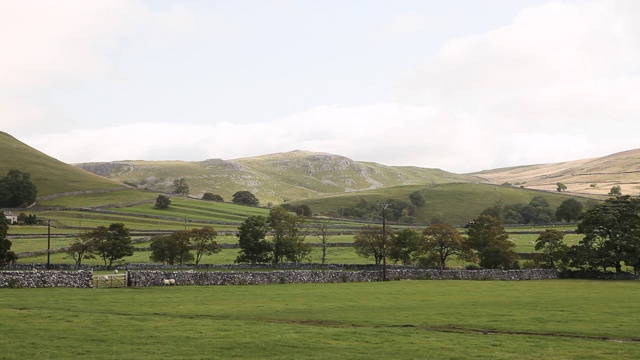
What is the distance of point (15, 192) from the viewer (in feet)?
515

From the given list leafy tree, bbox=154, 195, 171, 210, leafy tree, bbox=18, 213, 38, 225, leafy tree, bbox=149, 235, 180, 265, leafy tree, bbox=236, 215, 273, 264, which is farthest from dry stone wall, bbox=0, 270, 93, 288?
leafy tree, bbox=154, 195, 171, 210

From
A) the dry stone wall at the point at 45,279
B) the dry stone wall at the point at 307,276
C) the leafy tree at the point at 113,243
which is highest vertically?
the leafy tree at the point at 113,243

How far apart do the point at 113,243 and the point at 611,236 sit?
66.1 meters

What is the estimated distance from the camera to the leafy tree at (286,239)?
300 feet

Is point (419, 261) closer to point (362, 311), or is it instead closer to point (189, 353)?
point (362, 311)

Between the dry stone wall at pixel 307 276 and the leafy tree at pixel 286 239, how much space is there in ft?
82.6

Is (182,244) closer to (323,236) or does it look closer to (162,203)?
(323,236)

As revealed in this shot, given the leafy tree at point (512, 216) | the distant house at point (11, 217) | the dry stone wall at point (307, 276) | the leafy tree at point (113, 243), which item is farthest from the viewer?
the leafy tree at point (512, 216)

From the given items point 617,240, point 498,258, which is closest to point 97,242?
point 498,258

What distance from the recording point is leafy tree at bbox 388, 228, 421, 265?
293 feet

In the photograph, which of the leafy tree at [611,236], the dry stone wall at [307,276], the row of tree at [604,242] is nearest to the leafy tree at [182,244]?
the dry stone wall at [307,276]

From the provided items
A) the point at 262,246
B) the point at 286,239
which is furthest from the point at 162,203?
the point at 286,239

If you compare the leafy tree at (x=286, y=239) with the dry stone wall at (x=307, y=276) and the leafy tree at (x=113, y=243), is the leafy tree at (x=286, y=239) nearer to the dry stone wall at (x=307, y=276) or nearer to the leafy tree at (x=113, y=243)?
the leafy tree at (x=113, y=243)

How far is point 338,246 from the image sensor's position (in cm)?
11488
